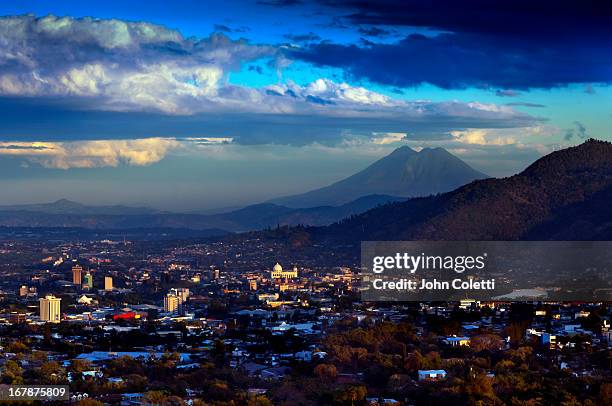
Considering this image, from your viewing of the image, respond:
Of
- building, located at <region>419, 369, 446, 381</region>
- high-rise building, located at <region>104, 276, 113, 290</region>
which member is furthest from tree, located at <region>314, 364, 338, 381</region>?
high-rise building, located at <region>104, 276, 113, 290</region>

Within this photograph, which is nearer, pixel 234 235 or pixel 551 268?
pixel 551 268

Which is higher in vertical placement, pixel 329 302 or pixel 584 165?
pixel 584 165

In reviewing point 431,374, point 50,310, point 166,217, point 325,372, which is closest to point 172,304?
point 50,310

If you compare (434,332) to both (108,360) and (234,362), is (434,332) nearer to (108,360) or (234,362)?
(234,362)

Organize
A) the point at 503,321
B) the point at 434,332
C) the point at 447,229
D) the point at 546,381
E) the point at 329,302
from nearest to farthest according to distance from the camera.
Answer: the point at 546,381
the point at 434,332
the point at 503,321
the point at 329,302
the point at 447,229

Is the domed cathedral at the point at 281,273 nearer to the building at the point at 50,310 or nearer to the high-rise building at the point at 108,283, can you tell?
the high-rise building at the point at 108,283

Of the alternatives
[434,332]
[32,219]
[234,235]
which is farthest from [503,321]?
[32,219]

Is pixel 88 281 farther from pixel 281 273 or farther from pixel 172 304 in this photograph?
pixel 172 304

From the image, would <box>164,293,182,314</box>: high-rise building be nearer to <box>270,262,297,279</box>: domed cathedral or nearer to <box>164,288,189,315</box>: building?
<box>164,288,189,315</box>: building
